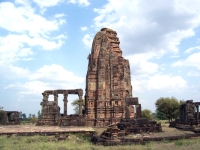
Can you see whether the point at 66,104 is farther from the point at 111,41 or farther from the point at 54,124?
the point at 111,41

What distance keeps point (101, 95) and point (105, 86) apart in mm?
1028

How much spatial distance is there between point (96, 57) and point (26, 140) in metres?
13.6

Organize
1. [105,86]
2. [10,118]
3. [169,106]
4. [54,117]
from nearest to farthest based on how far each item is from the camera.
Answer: [54,117], [105,86], [10,118], [169,106]

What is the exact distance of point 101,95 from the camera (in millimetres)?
23641

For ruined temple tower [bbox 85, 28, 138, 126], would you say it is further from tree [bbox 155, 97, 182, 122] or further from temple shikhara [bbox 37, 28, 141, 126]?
tree [bbox 155, 97, 182, 122]

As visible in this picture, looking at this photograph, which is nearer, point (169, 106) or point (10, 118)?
point (10, 118)

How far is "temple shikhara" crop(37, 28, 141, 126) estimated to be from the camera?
76.2 ft

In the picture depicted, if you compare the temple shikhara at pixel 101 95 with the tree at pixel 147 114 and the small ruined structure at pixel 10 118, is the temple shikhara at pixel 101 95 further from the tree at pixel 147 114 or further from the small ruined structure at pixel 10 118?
the tree at pixel 147 114

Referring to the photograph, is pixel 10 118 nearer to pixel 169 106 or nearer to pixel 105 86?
pixel 105 86

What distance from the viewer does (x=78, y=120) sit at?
912 inches

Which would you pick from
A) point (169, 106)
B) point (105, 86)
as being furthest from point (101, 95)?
point (169, 106)

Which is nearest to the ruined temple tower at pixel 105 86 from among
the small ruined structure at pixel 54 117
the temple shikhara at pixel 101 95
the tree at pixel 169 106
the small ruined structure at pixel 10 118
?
the temple shikhara at pixel 101 95

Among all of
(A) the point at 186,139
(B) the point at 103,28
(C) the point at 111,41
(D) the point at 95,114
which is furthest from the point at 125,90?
(A) the point at 186,139

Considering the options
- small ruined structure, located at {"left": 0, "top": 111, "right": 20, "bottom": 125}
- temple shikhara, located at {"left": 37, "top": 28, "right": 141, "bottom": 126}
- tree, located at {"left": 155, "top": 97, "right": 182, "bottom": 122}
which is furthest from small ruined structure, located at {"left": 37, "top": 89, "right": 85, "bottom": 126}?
tree, located at {"left": 155, "top": 97, "right": 182, "bottom": 122}
